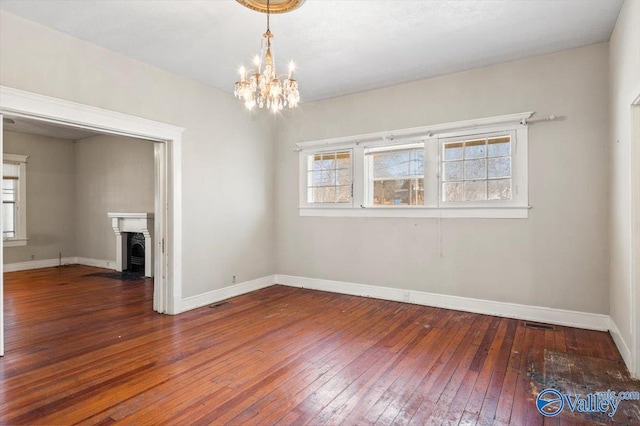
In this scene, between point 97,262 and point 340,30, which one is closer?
point 340,30

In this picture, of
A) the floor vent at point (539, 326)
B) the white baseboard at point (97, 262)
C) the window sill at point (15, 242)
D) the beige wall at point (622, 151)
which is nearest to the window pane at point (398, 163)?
the beige wall at point (622, 151)

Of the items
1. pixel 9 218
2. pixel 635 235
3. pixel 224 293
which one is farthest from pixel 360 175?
pixel 9 218

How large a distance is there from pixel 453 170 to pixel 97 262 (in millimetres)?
7570

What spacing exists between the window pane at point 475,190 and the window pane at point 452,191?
6 centimetres

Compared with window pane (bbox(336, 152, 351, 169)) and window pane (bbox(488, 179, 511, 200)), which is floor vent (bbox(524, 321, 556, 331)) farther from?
window pane (bbox(336, 152, 351, 169))

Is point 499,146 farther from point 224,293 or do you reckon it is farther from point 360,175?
point 224,293

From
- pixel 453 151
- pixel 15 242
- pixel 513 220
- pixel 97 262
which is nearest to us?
pixel 513 220

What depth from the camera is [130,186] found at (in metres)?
7.24

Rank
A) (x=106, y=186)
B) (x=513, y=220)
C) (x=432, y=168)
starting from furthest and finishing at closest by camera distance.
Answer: (x=106, y=186) < (x=432, y=168) < (x=513, y=220)

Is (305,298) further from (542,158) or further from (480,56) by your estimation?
(480,56)

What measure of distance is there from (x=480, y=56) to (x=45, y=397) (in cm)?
491

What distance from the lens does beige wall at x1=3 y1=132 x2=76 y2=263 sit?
7.43 m

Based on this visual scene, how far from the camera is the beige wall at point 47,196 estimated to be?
7.43 meters

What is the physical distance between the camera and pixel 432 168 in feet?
14.9
